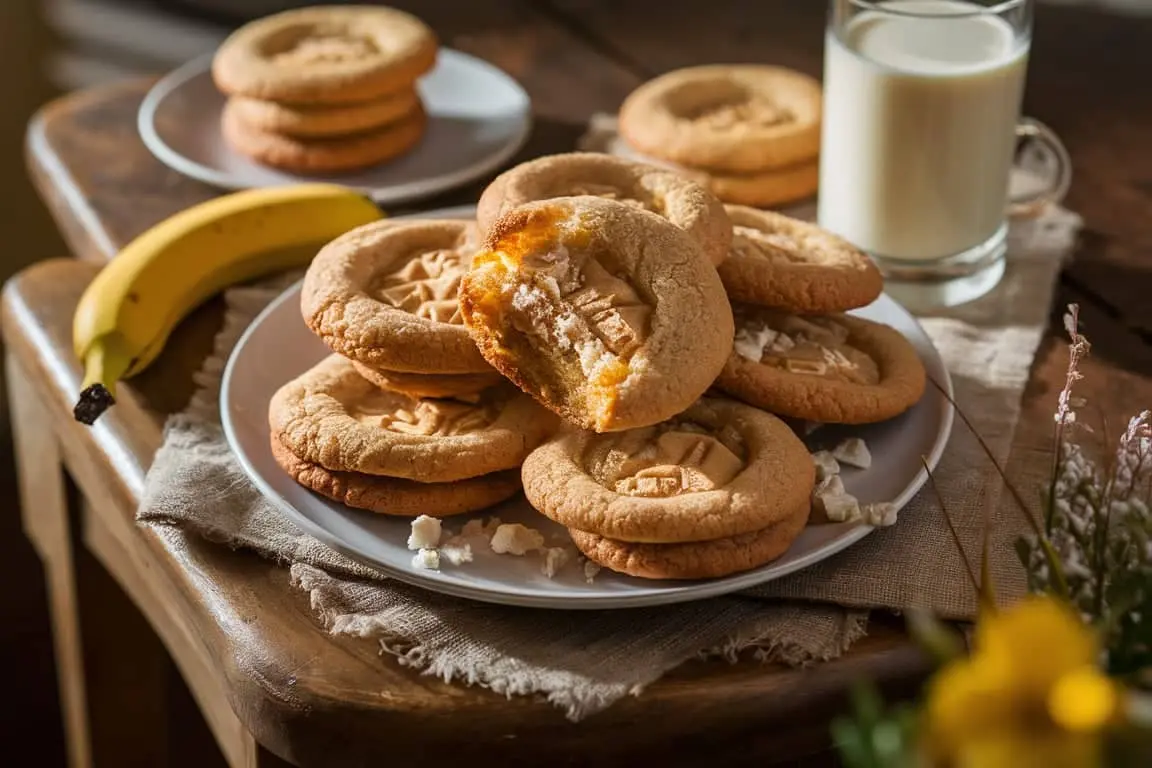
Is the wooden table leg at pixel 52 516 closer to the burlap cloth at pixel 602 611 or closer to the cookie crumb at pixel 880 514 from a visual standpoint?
the burlap cloth at pixel 602 611

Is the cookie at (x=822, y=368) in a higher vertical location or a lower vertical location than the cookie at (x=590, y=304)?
Answer: lower

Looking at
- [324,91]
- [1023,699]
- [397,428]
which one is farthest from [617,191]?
[1023,699]

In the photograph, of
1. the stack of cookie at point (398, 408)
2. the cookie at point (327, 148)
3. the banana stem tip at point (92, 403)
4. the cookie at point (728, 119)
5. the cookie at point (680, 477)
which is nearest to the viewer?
the cookie at point (680, 477)

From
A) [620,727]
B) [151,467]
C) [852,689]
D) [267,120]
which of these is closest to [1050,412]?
[852,689]

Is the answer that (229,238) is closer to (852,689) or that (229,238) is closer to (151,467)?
(151,467)

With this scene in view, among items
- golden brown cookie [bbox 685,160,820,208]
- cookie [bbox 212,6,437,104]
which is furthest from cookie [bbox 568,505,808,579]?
cookie [bbox 212,6,437,104]

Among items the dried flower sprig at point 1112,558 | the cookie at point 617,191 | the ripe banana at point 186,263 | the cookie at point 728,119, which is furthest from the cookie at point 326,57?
the dried flower sprig at point 1112,558

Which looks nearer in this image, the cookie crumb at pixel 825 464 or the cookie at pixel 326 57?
the cookie crumb at pixel 825 464

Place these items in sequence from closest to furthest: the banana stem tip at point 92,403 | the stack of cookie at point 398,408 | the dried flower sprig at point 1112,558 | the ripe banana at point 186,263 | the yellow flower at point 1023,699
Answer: the yellow flower at point 1023,699 < the dried flower sprig at point 1112,558 < the stack of cookie at point 398,408 < the banana stem tip at point 92,403 < the ripe banana at point 186,263
